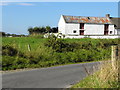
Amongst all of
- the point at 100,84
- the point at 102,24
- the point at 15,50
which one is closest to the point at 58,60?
the point at 15,50

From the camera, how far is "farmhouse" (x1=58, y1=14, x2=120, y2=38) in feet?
181

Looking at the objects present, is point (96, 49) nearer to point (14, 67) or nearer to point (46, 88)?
point (14, 67)

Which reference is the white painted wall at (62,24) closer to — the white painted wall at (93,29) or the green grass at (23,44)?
the white painted wall at (93,29)

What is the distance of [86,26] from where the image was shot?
187ft

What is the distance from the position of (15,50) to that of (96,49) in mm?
10104

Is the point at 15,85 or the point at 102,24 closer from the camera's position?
the point at 15,85

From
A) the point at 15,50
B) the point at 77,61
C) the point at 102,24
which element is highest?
the point at 102,24

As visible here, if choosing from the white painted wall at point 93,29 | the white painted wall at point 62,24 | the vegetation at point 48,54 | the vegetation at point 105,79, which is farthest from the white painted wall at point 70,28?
the vegetation at point 105,79

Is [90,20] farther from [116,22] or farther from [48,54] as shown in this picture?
[48,54]

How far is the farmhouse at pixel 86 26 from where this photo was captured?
55062mm

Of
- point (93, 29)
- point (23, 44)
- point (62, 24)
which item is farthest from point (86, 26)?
point (23, 44)

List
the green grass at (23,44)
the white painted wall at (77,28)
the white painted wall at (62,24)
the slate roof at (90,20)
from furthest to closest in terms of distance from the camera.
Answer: the white painted wall at (62,24) → the slate roof at (90,20) → the white painted wall at (77,28) → the green grass at (23,44)

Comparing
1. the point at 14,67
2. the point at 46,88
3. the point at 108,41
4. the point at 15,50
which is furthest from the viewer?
the point at 108,41

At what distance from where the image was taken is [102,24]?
5822 cm
